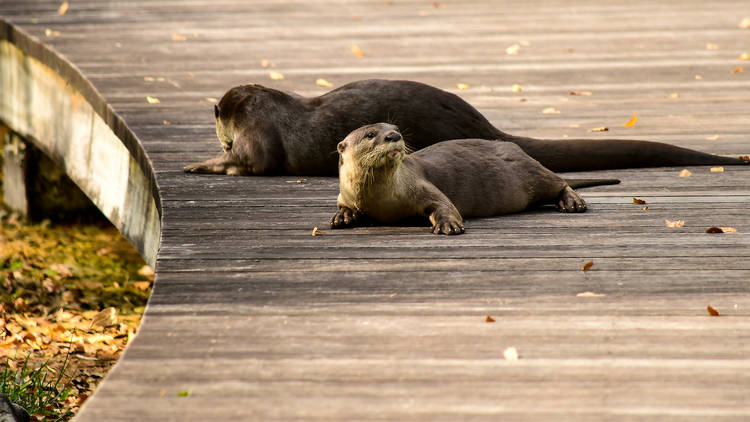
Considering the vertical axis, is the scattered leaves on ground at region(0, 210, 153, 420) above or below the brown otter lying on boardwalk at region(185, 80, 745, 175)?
below

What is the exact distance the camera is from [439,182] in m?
4.43

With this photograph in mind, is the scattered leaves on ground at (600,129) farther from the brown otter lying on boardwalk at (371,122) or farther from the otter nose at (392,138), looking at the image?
the otter nose at (392,138)

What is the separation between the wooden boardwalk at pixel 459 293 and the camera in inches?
106

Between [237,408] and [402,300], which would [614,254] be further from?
[237,408]

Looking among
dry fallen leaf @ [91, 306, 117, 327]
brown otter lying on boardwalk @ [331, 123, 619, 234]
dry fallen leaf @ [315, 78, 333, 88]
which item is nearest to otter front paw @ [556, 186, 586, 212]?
brown otter lying on boardwalk @ [331, 123, 619, 234]

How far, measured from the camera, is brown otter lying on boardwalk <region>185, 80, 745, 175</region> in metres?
5.23

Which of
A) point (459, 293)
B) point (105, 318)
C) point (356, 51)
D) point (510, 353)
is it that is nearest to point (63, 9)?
point (356, 51)

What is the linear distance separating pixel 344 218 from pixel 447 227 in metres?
0.45

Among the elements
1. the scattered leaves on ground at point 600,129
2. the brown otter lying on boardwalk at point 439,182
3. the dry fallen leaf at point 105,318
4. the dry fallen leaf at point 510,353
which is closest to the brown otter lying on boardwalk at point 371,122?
the brown otter lying on boardwalk at point 439,182

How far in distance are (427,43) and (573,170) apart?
3.91 meters

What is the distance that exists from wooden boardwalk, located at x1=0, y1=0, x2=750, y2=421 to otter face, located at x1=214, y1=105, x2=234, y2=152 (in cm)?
22

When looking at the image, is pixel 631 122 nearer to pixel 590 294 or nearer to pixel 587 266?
pixel 587 266

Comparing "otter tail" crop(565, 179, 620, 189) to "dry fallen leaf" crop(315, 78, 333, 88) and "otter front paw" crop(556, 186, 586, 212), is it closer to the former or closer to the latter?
"otter front paw" crop(556, 186, 586, 212)

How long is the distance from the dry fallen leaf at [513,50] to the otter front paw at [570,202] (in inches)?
160
